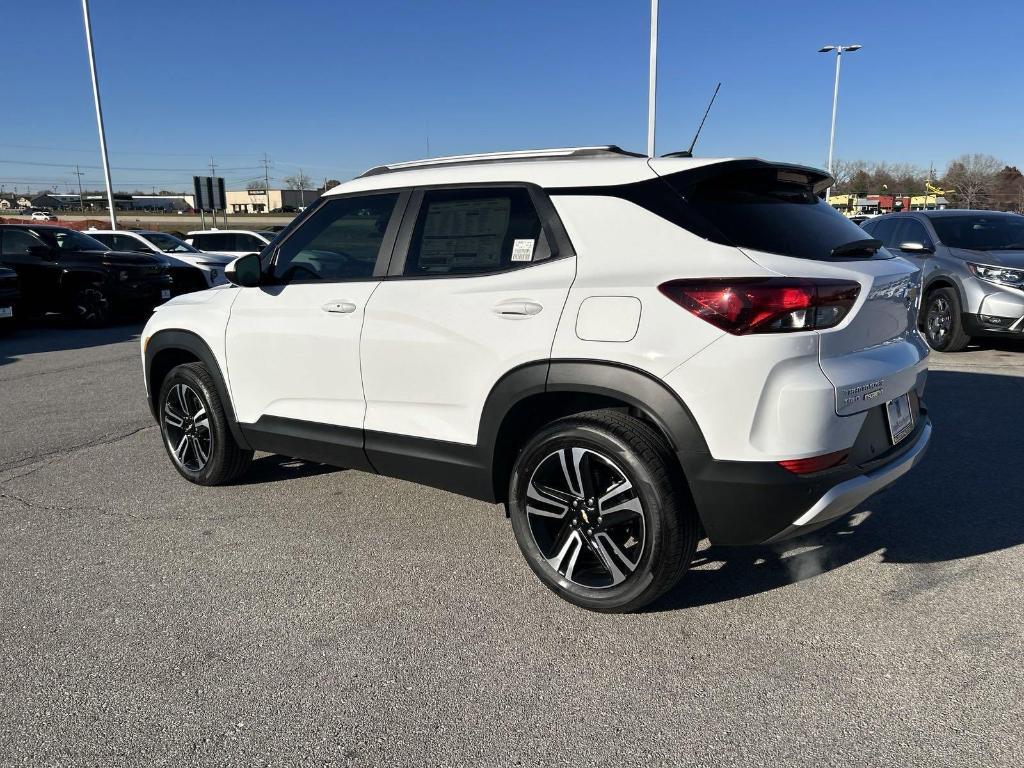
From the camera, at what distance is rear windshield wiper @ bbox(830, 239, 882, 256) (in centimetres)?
297

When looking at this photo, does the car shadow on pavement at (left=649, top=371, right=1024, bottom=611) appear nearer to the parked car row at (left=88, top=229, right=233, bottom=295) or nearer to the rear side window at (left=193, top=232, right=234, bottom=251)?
the parked car row at (left=88, top=229, right=233, bottom=295)

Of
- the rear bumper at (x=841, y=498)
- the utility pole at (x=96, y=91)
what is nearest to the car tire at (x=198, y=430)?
the rear bumper at (x=841, y=498)

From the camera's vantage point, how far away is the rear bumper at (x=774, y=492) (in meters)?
2.66

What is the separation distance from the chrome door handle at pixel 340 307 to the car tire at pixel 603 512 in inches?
44.8

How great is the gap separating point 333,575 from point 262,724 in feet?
3.47

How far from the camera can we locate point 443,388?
333 centimetres

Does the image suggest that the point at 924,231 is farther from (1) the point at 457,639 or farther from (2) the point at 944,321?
(1) the point at 457,639

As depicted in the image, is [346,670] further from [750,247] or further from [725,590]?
[750,247]

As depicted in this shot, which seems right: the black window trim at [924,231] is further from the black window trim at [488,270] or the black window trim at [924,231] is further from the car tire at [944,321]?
the black window trim at [488,270]

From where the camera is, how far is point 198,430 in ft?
14.9

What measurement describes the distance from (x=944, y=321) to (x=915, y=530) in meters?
6.07

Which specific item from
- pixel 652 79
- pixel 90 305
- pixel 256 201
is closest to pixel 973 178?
pixel 652 79

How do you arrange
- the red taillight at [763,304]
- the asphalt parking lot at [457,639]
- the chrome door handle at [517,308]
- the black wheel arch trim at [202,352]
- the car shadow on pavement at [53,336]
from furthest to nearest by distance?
the car shadow on pavement at [53,336] < the black wheel arch trim at [202,352] < the chrome door handle at [517,308] < the red taillight at [763,304] < the asphalt parking lot at [457,639]

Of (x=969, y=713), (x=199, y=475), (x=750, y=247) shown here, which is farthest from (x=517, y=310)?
(x=199, y=475)
